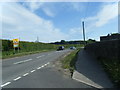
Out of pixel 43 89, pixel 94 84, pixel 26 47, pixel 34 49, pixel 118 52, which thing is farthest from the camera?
pixel 34 49

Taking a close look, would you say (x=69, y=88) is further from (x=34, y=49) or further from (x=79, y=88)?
(x=34, y=49)

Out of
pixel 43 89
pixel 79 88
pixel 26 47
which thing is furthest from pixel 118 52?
pixel 26 47

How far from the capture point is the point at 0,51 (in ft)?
117

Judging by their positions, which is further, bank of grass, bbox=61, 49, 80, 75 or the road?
bank of grass, bbox=61, 49, 80, 75

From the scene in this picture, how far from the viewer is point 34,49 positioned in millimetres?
55625

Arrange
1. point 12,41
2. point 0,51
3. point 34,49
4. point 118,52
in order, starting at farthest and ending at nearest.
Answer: point 34,49, point 12,41, point 0,51, point 118,52

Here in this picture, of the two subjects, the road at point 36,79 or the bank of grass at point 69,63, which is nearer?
the road at point 36,79

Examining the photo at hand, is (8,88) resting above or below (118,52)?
below

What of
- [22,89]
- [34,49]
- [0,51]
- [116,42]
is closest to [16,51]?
[0,51]

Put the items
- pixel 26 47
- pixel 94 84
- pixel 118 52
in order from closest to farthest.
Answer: pixel 94 84 → pixel 118 52 → pixel 26 47

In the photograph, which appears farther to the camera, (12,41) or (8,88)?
(12,41)

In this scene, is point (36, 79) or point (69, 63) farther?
point (69, 63)

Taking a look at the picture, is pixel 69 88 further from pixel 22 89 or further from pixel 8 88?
pixel 8 88

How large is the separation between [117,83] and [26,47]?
42.4 m
